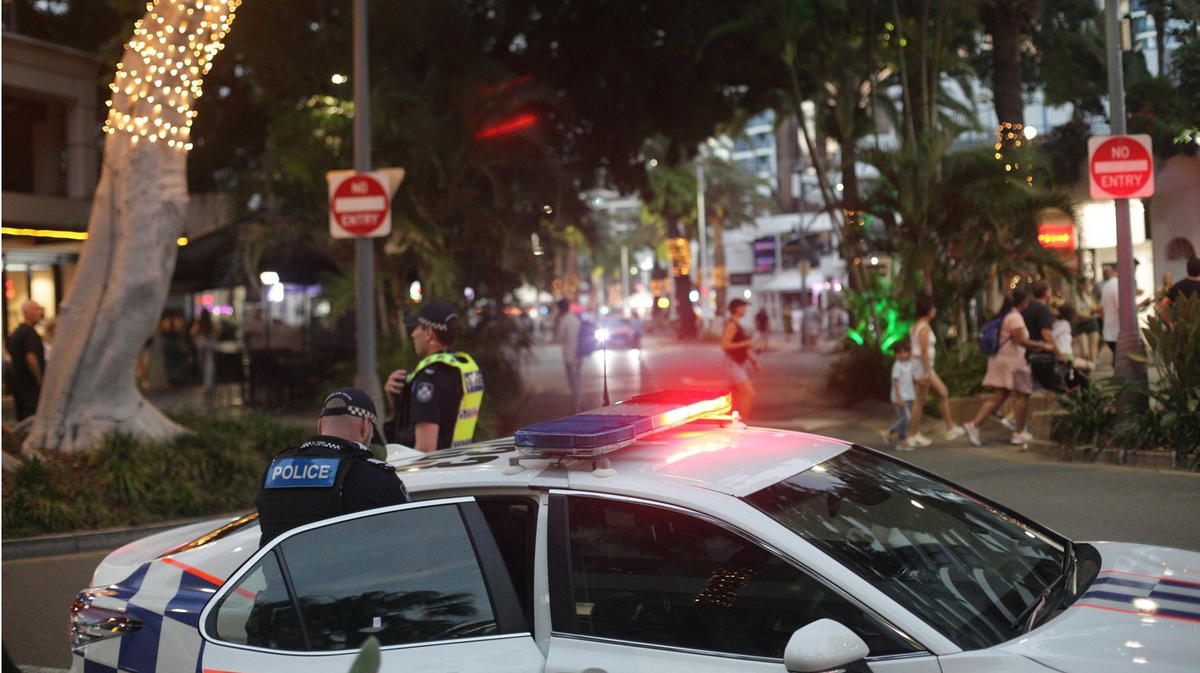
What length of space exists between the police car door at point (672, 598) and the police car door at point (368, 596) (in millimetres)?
194

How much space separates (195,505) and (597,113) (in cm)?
1321

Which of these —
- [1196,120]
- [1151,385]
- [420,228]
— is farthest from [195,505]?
[1196,120]

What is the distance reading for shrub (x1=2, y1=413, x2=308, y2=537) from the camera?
31.1 feet

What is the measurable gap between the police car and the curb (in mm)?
Answer: 6084

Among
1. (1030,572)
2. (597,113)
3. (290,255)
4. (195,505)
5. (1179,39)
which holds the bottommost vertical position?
(195,505)

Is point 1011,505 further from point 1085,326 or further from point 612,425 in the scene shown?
point 1085,326

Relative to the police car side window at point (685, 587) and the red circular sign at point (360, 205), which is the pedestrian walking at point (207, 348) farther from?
the police car side window at point (685, 587)

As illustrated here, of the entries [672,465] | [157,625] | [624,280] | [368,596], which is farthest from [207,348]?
[624,280]

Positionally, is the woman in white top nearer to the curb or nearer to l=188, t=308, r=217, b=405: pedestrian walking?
the curb

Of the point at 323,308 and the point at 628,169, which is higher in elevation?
the point at 628,169

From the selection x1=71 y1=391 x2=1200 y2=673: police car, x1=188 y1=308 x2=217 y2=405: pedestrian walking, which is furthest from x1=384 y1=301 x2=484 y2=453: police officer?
x1=188 y1=308 x2=217 y2=405: pedestrian walking

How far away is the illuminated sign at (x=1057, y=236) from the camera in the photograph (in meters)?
15.8

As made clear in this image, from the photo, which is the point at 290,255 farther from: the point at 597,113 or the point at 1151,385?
the point at 1151,385

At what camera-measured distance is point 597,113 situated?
69.9 ft
